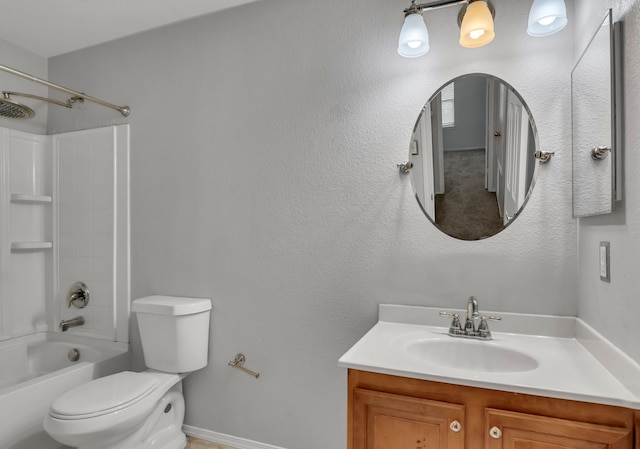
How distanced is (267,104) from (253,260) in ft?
2.77

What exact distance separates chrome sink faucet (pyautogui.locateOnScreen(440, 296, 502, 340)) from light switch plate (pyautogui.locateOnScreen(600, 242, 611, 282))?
0.44 meters

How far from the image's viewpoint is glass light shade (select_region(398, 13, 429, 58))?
154 centimetres

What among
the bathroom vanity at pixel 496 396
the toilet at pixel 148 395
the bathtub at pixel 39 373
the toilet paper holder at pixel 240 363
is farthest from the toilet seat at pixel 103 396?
the bathroom vanity at pixel 496 396

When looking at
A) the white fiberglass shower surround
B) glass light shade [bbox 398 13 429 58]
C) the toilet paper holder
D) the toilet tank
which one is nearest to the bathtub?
the white fiberglass shower surround

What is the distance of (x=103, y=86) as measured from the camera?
2.52 meters

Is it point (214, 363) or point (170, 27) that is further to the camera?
point (170, 27)

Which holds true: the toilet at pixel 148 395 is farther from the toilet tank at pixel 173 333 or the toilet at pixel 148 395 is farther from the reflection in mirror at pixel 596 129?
the reflection in mirror at pixel 596 129

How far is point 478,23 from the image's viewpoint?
1.41 m

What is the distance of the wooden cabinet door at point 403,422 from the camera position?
3.72 feet

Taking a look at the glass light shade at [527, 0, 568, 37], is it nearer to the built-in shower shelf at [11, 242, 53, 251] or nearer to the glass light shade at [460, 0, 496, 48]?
the glass light shade at [460, 0, 496, 48]

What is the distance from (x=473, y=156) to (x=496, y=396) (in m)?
0.99

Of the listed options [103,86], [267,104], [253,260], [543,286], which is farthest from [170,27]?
[543,286]

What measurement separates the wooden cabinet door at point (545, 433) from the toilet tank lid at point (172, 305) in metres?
1.51

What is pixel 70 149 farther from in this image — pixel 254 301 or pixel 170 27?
pixel 254 301
